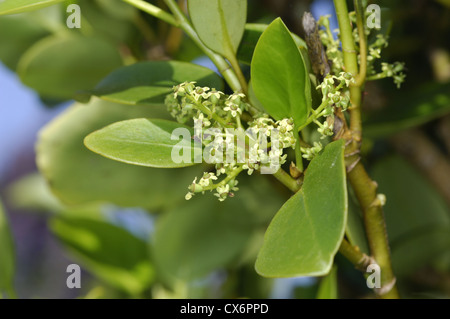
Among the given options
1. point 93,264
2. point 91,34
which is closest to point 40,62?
point 91,34

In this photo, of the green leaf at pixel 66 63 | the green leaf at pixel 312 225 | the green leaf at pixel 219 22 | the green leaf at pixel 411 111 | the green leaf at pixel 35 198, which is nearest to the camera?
the green leaf at pixel 312 225

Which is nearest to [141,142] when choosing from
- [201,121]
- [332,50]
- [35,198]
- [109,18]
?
[201,121]

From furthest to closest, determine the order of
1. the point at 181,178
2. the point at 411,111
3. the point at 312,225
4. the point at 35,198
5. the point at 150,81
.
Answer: the point at 35,198 < the point at 181,178 < the point at 411,111 < the point at 150,81 < the point at 312,225

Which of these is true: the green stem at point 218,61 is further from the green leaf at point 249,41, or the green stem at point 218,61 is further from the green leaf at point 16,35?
the green leaf at point 16,35

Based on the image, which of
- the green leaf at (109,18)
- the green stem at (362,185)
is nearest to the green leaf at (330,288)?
the green stem at (362,185)

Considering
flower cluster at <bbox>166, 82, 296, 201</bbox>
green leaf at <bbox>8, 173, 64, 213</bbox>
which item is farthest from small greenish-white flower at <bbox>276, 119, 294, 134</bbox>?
green leaf at <bbox>8, 173, 64, 213</bbox>

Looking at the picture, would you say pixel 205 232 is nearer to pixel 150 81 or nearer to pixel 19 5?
pixel 150 81

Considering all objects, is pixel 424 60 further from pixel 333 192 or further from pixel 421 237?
pixel 333 192
